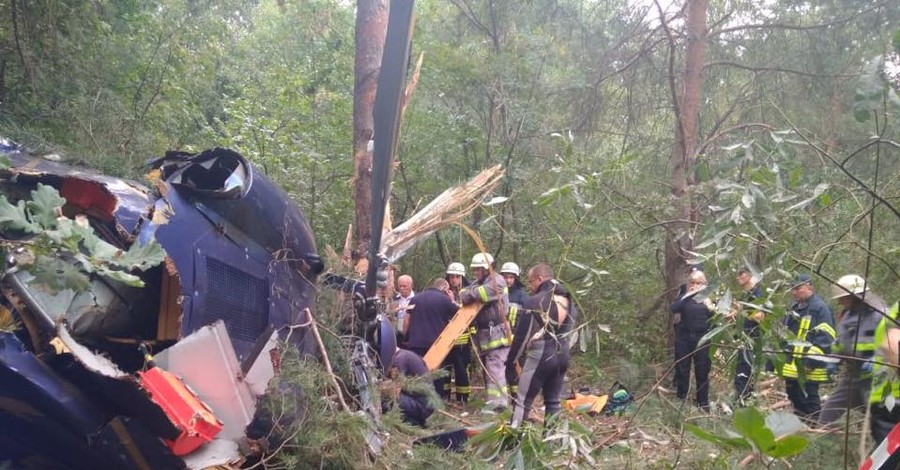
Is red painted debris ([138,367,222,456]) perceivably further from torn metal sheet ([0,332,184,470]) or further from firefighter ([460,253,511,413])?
firefighter ([460,253,511,413])

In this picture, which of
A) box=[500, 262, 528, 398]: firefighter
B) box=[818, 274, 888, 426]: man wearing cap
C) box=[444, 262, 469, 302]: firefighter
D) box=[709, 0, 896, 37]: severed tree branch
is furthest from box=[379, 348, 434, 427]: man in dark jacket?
box=[709, 0, 896, 37]: severed tree branch

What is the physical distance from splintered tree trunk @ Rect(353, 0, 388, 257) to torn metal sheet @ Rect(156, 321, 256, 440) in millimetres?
4028

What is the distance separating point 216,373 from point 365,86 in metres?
4.80

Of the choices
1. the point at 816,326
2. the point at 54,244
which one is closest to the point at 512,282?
the point at 816,326

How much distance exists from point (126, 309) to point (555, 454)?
7.34ft

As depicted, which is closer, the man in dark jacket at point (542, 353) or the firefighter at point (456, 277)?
the man in dark jacket at point (542, 353)

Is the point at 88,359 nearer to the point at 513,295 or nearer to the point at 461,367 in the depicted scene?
the point at 461,367

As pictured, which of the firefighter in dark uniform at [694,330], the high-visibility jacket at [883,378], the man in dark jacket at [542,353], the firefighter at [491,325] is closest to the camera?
the high-visibility jacket at [883,378]

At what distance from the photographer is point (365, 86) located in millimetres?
7844

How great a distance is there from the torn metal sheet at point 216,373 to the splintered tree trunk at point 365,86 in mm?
4028

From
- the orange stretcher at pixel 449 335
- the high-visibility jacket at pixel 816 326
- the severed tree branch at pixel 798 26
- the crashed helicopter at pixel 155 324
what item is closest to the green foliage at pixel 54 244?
the crashed helicopter at pixel 155 324

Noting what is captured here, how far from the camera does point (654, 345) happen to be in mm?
10188

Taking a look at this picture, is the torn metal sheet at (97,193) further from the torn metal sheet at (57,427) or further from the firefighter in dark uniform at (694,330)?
the firefighter in dark uniform at (694,330)

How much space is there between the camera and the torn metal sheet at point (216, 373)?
3455mm
